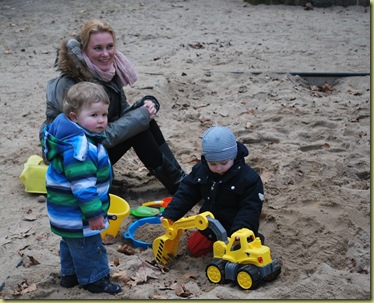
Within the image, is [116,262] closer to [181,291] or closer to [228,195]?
[181,291]

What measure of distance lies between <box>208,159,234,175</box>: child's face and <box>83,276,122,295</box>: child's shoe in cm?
90

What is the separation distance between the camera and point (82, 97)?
3.55m

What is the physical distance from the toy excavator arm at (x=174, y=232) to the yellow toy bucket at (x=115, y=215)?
0.35 metres

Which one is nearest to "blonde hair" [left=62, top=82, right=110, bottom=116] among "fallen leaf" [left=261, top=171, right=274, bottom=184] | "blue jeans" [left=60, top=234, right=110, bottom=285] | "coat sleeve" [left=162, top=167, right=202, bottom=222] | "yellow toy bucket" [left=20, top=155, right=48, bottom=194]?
"blue jeans" [left=60, top=234, right=110, bottom=285]

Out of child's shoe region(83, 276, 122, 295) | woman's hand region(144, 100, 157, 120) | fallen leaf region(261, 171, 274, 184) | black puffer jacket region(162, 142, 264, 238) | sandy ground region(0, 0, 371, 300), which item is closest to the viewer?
child's shoe region(83, 276, 122, 295)

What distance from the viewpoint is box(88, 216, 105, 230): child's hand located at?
3502mm

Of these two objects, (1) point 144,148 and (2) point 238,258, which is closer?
(2) point 238,258

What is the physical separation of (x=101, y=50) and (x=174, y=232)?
1406 mm

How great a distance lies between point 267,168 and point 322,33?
189 inches

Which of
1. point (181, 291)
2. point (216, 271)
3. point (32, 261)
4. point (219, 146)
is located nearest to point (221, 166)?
point (219, 146)

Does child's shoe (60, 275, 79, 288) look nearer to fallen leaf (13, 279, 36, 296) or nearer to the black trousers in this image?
fallen leaf (13, 279, 36, 296)

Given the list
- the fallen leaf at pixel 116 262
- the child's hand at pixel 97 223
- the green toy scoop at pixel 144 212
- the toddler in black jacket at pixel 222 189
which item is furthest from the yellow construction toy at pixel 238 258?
the green toy scoop at pixel 144 212

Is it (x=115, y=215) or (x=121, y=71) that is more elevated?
(x=121, y=71)

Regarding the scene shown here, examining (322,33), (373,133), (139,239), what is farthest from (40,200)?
(322,33)
